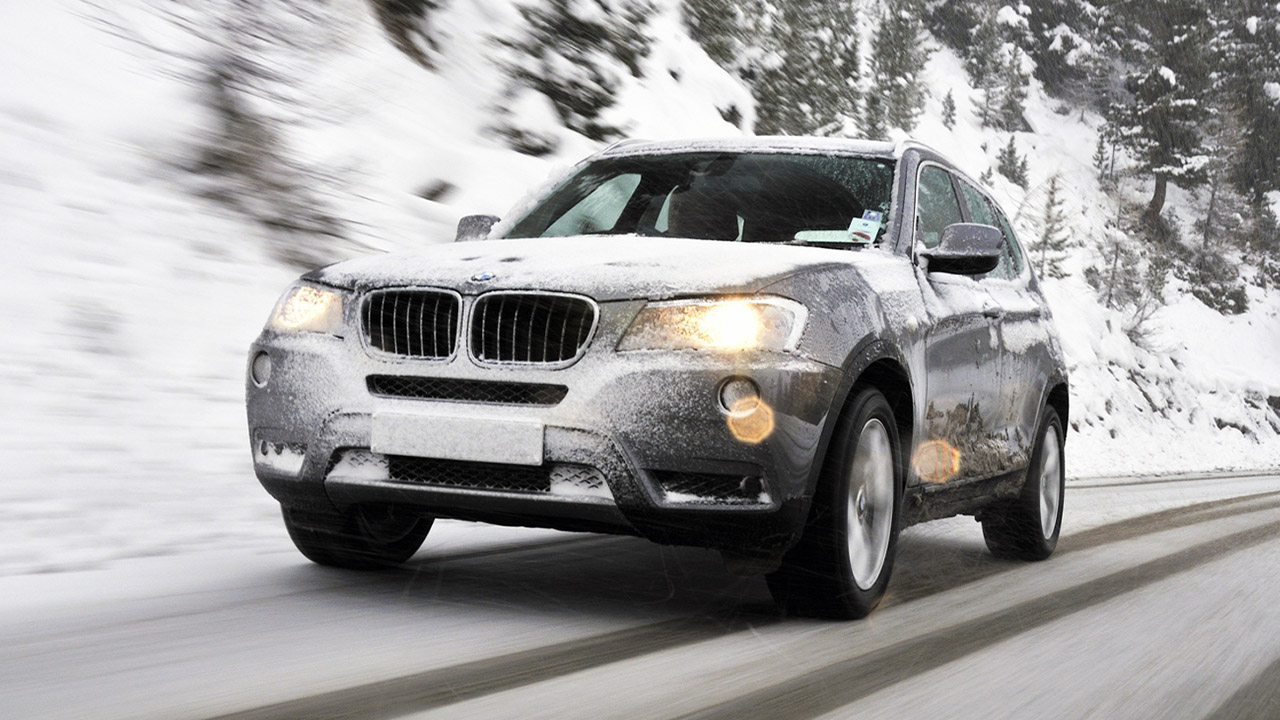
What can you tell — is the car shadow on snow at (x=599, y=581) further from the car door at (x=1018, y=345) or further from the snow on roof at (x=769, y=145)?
the snow on roof at (x=769, y=145)

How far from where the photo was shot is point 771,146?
19.1 ft

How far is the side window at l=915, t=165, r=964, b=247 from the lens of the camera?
18.7 feet

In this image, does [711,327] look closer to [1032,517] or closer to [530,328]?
[530,328]

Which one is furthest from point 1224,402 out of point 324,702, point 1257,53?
point 1257,53

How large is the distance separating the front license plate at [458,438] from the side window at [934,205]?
6.98 ft

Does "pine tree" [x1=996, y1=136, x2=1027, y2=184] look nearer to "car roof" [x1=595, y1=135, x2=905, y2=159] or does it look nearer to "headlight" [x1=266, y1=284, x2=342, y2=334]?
"car roof" [x1=595, y1=135, x2=905, y2=159]

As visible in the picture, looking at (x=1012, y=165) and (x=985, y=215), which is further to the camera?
(x=1012, y=165)

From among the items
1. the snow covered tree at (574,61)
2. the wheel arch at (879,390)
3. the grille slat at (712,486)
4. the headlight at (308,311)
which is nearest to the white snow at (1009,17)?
the snow covered tree at (574,61)

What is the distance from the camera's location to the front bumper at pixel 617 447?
409 cm

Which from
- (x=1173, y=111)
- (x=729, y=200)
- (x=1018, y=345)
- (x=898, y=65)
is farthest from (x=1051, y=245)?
(x=729, y=200)

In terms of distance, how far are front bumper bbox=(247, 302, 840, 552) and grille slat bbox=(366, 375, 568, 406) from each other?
2 cm

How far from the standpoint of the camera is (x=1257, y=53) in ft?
233

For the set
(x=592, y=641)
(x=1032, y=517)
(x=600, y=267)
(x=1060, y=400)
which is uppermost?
(x=600, y=267)

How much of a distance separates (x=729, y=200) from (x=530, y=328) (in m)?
1.51
